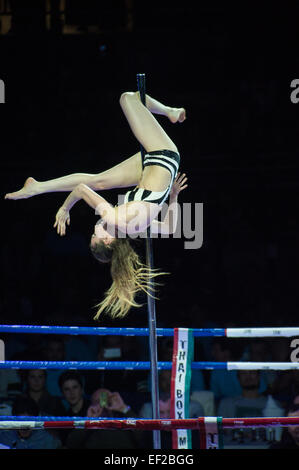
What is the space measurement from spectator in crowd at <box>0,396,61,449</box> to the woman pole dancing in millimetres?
1218

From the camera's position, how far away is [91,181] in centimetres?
403

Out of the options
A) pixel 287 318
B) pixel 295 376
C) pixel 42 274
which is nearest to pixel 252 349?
pixel 295 376

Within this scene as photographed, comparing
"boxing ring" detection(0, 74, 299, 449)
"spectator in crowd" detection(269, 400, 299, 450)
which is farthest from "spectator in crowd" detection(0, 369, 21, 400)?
"spectator in crowd" detection(269, 400, 299, 450)

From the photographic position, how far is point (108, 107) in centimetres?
672

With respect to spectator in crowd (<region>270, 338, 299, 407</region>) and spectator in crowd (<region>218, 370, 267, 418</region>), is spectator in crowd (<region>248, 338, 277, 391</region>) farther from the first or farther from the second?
spectator in crowd (<region>218, 370, 267, 418</region>)

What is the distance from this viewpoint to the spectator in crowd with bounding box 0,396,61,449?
178 inches

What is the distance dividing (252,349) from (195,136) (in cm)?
248

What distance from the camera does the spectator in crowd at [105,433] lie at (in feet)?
14.2

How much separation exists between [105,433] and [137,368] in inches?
26.6

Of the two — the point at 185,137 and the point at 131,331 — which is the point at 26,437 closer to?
the point at 131,331

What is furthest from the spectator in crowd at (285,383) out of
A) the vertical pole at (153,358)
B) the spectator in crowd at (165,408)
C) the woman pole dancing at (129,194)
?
the woman pole dancing at (129,194)

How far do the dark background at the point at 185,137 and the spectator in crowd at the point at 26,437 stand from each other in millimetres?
1842

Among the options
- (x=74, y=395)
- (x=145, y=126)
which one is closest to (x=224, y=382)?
(x=74, y=395)
